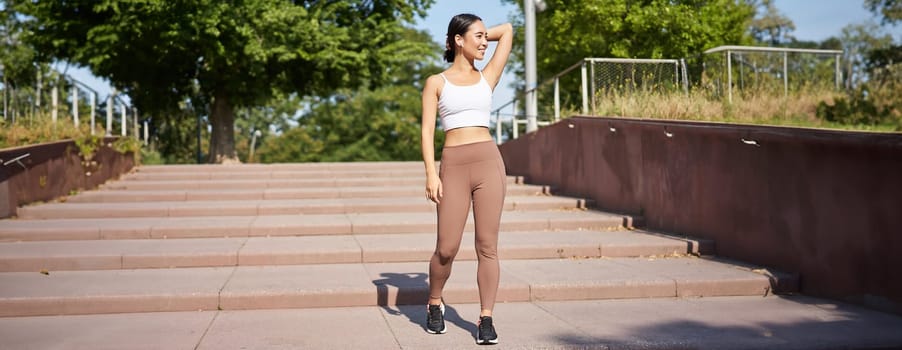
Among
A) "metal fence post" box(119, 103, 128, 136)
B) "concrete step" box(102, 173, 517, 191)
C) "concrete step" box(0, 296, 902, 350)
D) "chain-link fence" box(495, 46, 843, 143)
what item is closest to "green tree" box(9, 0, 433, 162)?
"metal fence post" box(119, 103, 128, 136)

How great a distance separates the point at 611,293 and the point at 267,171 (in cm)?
903

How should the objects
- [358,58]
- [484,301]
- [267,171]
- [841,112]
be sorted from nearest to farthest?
[484,301]
[841,112]
[267,171]
[358,58]

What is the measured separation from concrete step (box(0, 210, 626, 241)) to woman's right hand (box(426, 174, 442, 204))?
431cm

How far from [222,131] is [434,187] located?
21936 millimetres

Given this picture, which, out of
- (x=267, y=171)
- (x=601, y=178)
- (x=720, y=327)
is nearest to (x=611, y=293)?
(x=720, y=327)

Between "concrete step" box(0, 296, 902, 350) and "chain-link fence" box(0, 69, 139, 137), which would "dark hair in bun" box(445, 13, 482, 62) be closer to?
"concrete step" box(0, 296, 902, 350)

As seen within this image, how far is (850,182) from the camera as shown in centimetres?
625

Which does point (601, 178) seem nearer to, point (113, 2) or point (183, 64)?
point (113, 2)

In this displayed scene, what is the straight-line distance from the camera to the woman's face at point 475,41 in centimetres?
487

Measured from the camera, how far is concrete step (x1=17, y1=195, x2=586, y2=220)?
10.2 m

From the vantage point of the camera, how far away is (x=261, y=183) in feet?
42.8

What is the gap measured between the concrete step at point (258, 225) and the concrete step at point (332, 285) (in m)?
1.53

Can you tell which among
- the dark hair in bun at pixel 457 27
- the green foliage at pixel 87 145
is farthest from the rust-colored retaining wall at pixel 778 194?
the green foliage at pixel 87 145

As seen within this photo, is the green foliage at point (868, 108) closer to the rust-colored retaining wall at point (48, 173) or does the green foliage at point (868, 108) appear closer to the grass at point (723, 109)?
the grass at point (723, 109)
